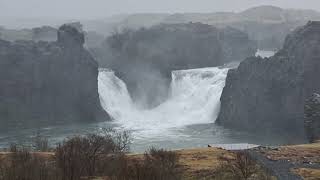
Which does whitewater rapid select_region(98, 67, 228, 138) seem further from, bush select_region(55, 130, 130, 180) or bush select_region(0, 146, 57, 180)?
bush select_region(0, 146, 57, 180)

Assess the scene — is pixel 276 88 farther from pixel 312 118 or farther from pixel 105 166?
pixel 105 166

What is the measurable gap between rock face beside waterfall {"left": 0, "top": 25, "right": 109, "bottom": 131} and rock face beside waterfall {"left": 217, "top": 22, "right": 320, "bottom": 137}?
36130 millimetres

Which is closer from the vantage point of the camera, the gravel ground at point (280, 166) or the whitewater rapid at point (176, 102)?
the gravel ground at point (280, 166)

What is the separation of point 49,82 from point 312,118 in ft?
276

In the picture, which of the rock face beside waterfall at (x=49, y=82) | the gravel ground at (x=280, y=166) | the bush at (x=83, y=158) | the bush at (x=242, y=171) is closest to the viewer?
the bush at (x=242, y=171)

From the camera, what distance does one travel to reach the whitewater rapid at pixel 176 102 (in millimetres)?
161500

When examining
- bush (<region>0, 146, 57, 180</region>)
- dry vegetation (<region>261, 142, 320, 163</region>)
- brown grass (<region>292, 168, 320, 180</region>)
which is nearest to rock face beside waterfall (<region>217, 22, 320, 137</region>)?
dry vegetation (<region>261, 142, 320, 163</region>)

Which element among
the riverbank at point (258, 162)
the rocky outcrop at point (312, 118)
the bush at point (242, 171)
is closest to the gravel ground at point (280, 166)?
the riverbank at point (258, 162)

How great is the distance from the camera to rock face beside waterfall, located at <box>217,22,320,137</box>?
5512 inches

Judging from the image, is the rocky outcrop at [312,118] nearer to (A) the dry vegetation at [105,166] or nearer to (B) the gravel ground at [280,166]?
(B) the gravel ground at [280,166]

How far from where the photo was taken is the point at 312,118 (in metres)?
109

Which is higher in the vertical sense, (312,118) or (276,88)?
(276,88)

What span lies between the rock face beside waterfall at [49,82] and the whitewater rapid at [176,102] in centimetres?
910

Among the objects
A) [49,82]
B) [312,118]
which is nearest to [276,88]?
[312,118]
